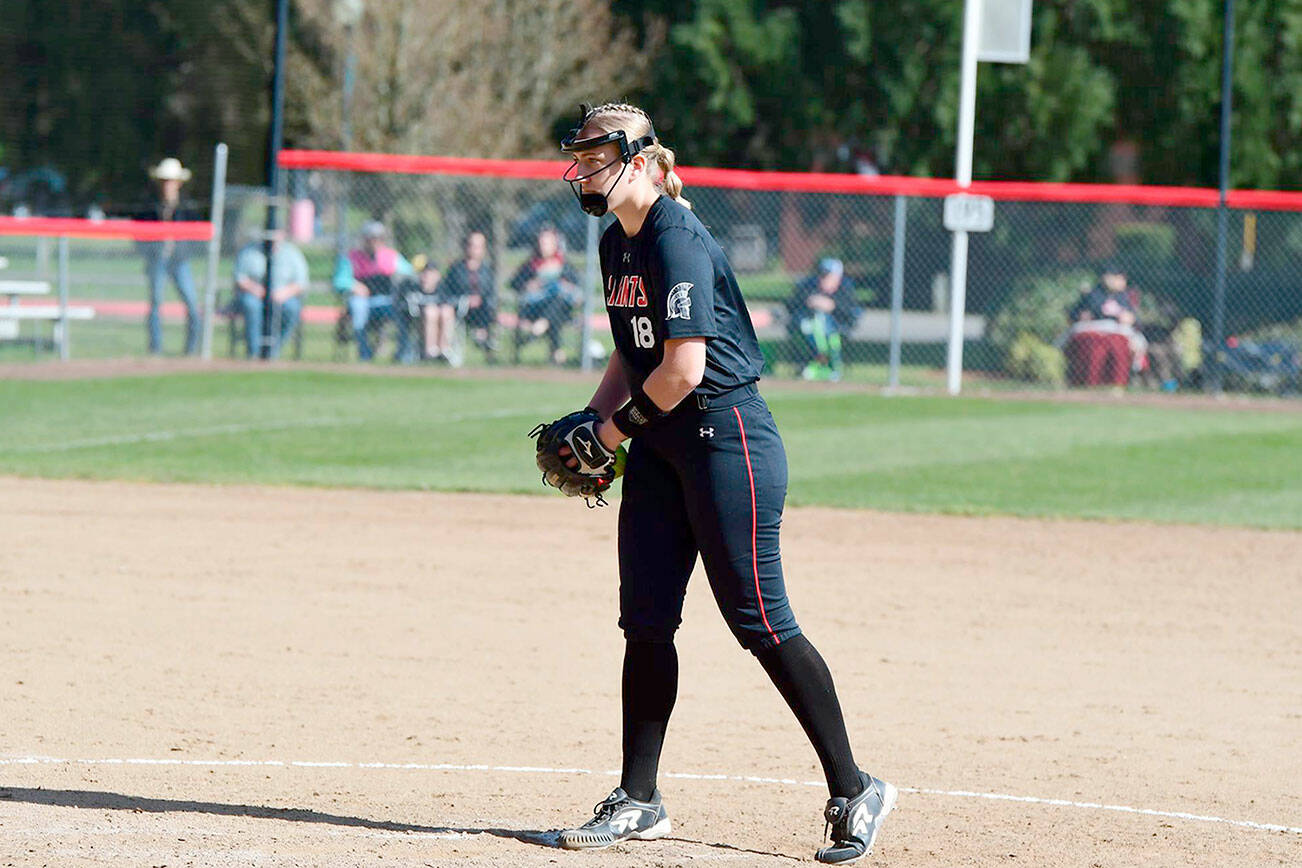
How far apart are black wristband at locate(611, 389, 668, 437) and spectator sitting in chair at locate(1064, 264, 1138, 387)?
14.9m

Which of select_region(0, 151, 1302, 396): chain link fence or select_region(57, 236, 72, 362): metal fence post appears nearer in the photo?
select_region(57, 236, 72, 362): metal fence post

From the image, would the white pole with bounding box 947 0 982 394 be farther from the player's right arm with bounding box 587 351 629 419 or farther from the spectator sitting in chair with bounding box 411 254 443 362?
the player's right arm with bounding box 587 351 629 419

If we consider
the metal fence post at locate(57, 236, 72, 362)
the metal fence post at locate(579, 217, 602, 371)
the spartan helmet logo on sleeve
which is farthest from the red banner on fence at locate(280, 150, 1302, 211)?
the spartan helmet logo on sleeve

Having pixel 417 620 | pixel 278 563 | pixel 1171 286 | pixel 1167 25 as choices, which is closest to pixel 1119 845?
pixel 417 620

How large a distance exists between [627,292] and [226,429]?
1014cm

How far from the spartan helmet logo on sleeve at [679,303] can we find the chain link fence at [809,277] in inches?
560

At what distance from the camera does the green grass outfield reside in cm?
1202

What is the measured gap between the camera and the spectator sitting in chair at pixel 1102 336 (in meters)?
18.8

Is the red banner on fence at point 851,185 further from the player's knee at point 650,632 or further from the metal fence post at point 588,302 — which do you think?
the player's knee at point 650,632

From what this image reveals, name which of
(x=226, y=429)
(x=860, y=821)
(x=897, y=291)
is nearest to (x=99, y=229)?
(x=226, y=429)

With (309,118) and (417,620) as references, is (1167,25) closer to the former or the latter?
(309,118)

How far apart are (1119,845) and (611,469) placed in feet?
5.46

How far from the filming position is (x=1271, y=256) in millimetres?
19406

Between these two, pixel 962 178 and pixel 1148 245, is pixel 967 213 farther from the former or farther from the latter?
pixel 1148 245
